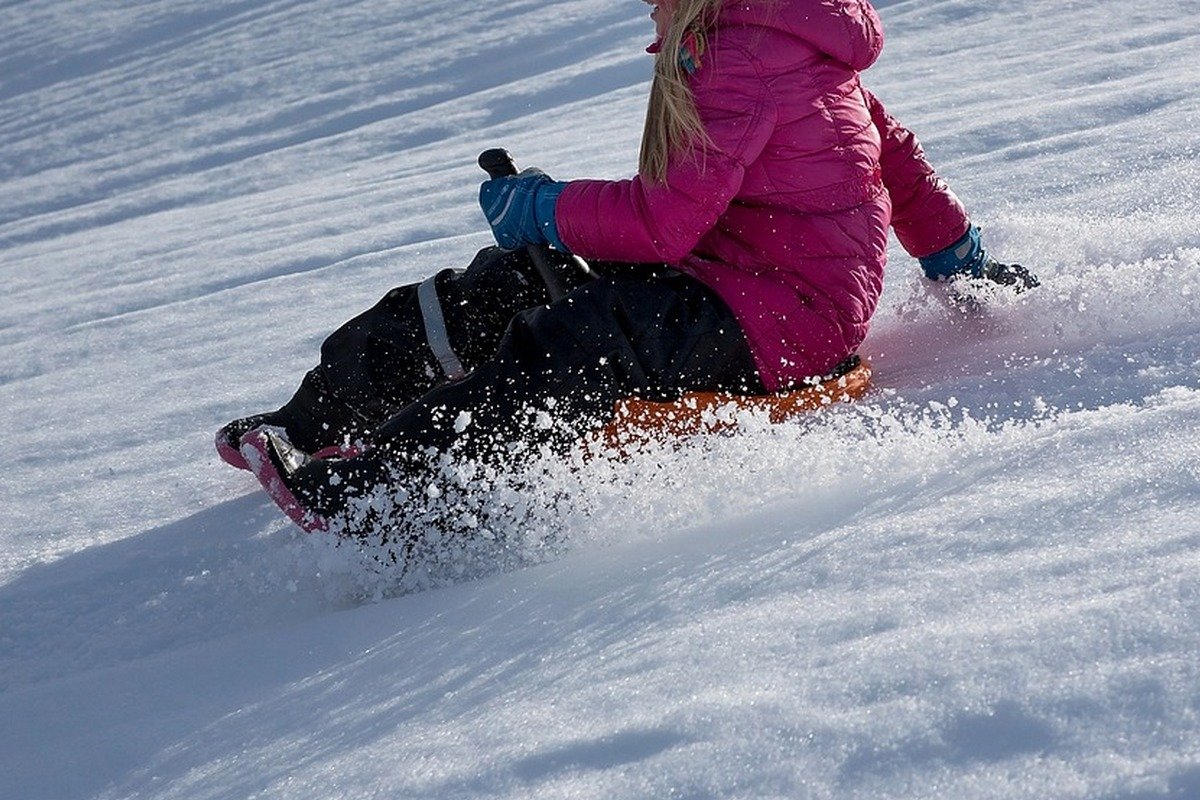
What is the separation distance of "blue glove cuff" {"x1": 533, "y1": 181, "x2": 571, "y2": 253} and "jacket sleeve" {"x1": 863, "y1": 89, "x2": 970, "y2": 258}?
0.80 m

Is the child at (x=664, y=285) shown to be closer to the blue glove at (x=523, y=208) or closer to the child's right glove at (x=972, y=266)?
the blue glove at (x=523, y=208)

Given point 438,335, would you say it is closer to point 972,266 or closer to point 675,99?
point 675,99

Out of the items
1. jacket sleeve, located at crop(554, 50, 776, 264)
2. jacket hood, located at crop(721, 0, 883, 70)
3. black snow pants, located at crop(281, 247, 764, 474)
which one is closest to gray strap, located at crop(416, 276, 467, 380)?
black snow pants, located at crop(281, 247, 764, 474)

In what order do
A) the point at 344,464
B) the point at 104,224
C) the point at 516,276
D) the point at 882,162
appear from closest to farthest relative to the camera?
the point at 344,464, the point at 516,276, the point at 882,162, the point at 104,224

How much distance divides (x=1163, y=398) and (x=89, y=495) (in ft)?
7.29

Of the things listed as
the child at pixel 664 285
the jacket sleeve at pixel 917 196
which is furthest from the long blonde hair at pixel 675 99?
the jacket sleeve at pixel 917 196

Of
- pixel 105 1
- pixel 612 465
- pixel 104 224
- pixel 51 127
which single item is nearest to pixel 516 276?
pixel 612 465

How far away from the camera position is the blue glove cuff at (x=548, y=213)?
2494 mm

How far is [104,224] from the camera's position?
6090 mm

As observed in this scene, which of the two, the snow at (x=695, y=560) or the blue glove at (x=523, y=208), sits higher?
the blue glove at (x=523, y=208)

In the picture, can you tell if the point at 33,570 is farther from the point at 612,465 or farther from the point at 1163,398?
the point at 1163,398

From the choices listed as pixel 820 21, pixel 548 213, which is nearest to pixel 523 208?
pixel 548 213

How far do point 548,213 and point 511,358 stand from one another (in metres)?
0.35

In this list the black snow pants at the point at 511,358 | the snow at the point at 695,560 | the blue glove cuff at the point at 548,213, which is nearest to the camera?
the snow at the point at 695,560
